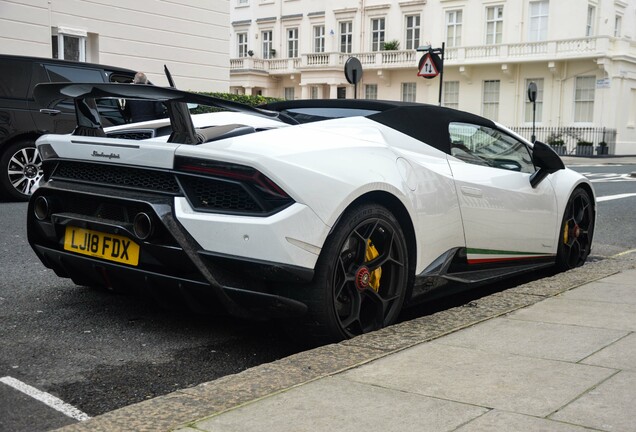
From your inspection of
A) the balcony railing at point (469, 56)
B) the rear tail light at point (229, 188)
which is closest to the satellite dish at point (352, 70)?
the rear tail light at point (229, 188)

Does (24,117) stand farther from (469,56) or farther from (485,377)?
(469,56)

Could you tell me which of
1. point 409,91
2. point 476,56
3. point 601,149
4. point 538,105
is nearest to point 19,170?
point 601,149

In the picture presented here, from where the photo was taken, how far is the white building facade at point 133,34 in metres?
16.6

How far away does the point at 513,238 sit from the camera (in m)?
A: 5.22

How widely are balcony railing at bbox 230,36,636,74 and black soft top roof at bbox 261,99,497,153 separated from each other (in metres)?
35.4

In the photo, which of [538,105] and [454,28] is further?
[454,28]

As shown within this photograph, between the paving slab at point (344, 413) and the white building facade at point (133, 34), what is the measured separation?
15.2 m

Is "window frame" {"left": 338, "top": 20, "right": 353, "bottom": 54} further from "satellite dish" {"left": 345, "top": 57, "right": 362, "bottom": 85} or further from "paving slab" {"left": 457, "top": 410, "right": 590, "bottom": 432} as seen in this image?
"paving slab" {"left": 457, "top": 410, "right": 590, "bottom": 432}

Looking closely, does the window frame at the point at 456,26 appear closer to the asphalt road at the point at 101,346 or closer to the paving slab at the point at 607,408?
the asphalt road at the point at 101,346

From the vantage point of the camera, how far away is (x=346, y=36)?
156ft

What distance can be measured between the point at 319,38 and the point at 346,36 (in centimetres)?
212

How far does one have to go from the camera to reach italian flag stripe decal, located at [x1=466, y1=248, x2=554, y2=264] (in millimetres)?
4801

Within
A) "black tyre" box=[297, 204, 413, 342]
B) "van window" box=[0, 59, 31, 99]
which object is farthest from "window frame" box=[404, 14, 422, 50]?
"black tyre" box=[297, 204, 413, 342]

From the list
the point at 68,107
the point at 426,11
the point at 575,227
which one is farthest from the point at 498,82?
the point at 575,227
